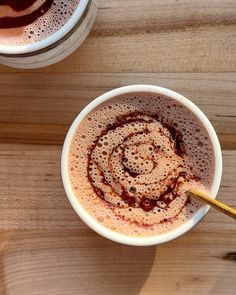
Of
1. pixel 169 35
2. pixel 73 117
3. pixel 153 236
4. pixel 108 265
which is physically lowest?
pixel 108 265

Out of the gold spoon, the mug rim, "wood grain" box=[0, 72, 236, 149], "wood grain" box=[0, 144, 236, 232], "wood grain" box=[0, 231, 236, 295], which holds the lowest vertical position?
"wood grain" box=[0, 231, 236, 295]

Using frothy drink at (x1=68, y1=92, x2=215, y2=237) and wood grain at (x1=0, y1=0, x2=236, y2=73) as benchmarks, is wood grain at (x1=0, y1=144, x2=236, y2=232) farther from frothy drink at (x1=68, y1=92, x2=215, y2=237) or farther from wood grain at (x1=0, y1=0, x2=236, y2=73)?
wood grain at (x1=0, y1=0, x2=236, y2=73)

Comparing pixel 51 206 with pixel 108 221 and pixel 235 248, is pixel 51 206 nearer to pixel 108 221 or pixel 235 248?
pixel 108 221

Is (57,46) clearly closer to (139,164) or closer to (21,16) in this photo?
(21,16)

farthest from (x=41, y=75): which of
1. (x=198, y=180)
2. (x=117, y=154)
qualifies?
(x=198, y=180)

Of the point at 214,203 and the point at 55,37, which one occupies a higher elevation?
the point at 55,37

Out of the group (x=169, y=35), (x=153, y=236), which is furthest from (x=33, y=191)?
(x=169, y=35)

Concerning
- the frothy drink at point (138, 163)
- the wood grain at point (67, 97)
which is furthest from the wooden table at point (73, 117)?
the frothy drink at point (138, 163)

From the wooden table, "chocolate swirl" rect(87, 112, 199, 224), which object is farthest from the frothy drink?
the wooden table
